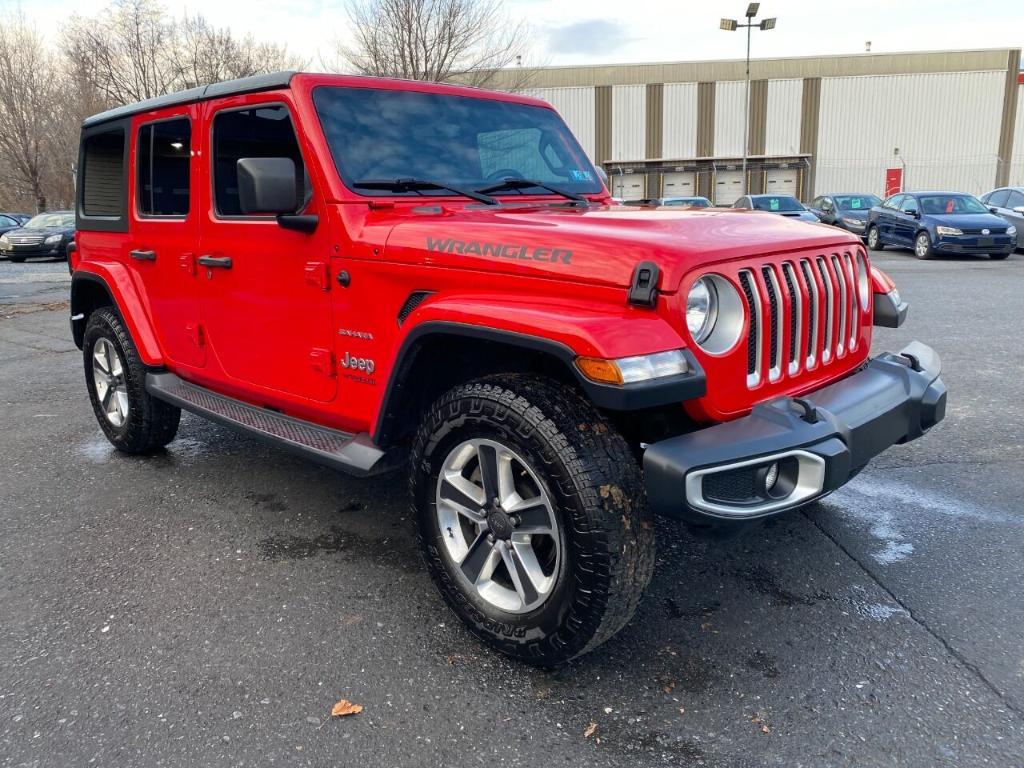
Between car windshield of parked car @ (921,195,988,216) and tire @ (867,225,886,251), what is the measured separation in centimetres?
150

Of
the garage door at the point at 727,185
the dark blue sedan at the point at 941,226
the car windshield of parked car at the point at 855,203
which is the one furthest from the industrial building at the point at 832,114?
the dark blue sedan at the point at 941,226

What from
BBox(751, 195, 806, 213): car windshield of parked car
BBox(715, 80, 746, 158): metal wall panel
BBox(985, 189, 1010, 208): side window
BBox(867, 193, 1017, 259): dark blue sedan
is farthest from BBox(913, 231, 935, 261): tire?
BBox(715, 80, 746, 158): metal wall panel

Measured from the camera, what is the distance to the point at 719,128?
41.4 m

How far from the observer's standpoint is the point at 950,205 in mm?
17203

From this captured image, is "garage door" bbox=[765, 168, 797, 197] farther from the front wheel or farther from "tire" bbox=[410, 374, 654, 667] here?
"tire" bbox=[410, 374, 654, 667]

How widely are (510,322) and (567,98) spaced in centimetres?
4187

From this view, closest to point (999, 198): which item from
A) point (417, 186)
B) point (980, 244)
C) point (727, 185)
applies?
point (980, 244)

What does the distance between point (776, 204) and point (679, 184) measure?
1671 cm

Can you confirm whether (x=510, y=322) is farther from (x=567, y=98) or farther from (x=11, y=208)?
(x=11, y=208)

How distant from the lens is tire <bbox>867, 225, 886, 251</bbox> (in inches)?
743

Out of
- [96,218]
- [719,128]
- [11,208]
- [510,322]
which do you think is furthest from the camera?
[11,208]

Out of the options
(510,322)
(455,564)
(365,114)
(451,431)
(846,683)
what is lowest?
(846,683)

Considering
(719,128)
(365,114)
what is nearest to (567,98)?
(719,128)

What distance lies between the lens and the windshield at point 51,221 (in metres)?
21.7
